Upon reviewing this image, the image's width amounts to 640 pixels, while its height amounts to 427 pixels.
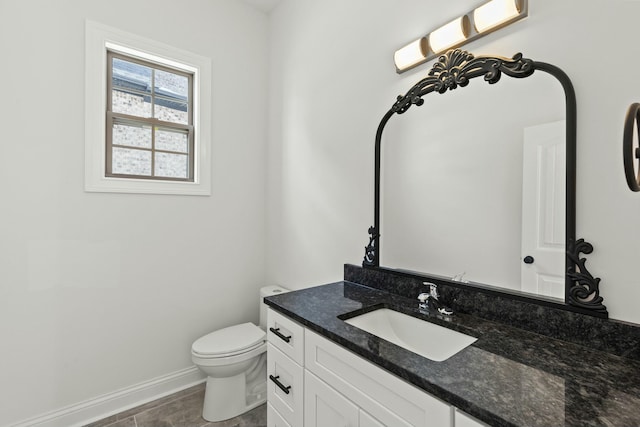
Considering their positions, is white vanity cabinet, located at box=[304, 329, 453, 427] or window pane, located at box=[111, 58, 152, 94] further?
window pane, located at box=[111, 58, 152, 94]

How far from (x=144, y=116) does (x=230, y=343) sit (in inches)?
65.5

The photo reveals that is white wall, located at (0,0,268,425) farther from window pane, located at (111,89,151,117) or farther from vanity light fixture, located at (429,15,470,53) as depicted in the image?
vanity light fixture, located at (429,15,470,53)

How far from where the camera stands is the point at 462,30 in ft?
4.06

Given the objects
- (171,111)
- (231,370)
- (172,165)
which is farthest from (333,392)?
(171,111)

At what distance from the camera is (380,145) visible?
159 centimetres

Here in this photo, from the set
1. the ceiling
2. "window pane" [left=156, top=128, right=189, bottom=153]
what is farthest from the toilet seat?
the ceiling

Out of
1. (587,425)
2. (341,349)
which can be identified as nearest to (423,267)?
(341,349)

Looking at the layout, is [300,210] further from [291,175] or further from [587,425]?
[587,425]

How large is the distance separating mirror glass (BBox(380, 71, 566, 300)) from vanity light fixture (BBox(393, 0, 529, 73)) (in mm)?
187

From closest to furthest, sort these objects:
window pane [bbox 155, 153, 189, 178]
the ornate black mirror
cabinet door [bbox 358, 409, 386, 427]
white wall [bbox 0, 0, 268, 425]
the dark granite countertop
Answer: the dark granite countertop
cabinet door [bbox 358, 409, 386, 427]
the ornate black mirror
white wall [bbox 0, 0, 268, 425]
window pane [bbox 155, 153, 189, 178]

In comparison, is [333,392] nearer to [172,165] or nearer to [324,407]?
[324,407]

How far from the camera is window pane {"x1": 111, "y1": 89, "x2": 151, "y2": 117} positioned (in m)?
2.01

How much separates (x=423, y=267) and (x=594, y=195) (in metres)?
0.67

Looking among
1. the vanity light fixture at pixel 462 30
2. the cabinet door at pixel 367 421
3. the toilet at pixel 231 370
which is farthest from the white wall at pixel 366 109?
the cabinet door at pixel 367 421
